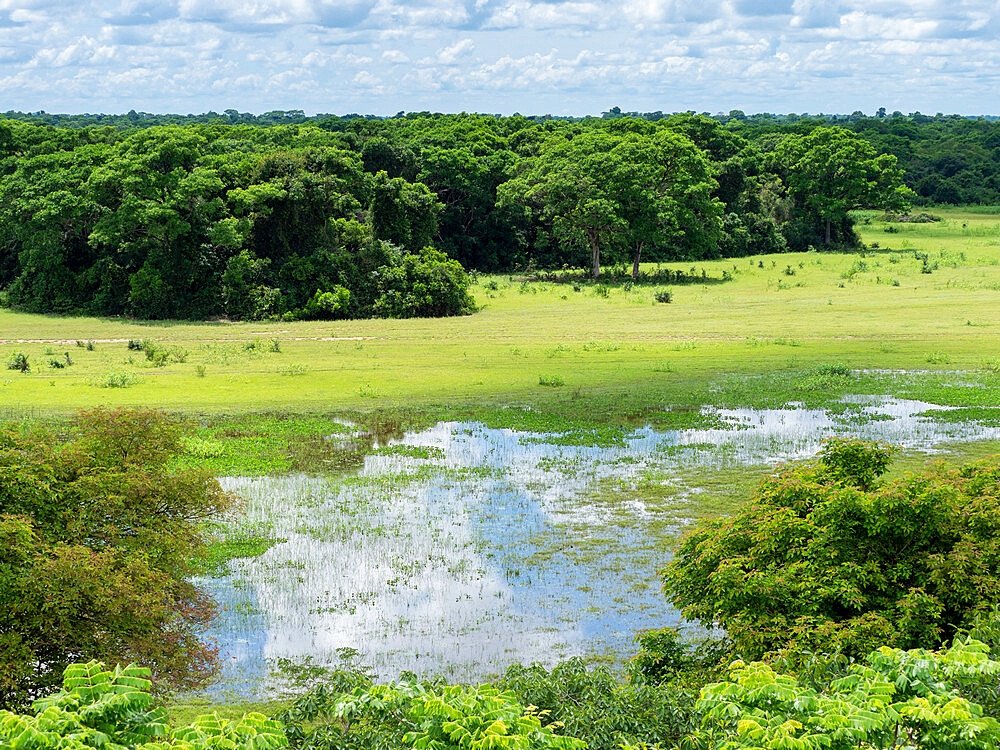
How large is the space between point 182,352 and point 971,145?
103080 millimetres

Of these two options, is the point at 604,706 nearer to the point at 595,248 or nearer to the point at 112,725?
the point at 112,725

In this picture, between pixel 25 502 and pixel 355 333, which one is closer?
pixel 25 502

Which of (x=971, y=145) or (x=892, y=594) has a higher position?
(x=971, y=145)

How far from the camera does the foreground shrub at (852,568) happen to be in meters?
10.1

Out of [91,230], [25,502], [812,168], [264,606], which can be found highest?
[812,168]

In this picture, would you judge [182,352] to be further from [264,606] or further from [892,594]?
[892,594]

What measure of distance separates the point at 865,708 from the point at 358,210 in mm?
46141

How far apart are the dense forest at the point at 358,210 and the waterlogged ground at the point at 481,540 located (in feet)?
77.0

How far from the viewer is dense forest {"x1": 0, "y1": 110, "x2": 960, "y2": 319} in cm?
4675

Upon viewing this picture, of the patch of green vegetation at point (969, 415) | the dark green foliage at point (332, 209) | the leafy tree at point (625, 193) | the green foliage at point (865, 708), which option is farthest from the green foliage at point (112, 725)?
the leafy tree at point (625, 193)

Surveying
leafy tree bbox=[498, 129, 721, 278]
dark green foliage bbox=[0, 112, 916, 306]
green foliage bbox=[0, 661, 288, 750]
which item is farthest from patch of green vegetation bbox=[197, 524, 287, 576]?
leafy tree bbox=[498, 129, 721, 278]

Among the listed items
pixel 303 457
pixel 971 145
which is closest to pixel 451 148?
pixel 303 457

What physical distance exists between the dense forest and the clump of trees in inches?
1303

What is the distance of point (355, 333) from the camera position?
41531 mm
